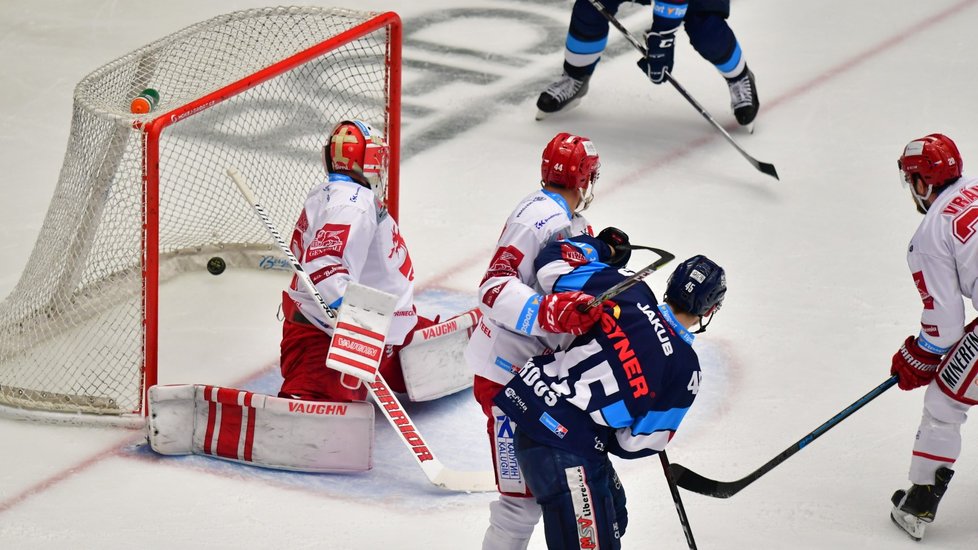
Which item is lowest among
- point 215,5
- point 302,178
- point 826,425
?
point 215,5

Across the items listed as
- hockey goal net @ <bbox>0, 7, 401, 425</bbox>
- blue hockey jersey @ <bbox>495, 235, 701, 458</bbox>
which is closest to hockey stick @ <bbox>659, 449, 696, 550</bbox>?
blue hockey jersey @ <bbox>495, 235, 701, 458</bbox>

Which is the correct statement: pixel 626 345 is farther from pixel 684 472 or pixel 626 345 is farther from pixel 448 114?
pixel 448 114

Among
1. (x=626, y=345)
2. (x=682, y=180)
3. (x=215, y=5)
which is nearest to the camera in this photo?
(x=626, y=345)

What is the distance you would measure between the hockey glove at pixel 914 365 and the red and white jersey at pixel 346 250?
127 cm

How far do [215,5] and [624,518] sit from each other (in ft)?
16.7

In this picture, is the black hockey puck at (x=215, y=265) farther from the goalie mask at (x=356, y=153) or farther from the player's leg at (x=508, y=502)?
the player's leg at (x=508, y=502)

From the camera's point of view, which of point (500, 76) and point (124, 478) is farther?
point (500, 76)

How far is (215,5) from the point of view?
7.55 metres

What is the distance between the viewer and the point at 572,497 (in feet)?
9.71

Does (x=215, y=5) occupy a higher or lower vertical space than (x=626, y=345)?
lower

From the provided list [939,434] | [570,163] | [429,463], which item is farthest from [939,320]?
[429,463]

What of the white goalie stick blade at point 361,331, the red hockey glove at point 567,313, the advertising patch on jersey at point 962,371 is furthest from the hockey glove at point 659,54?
the red hockey glove at point 567,313

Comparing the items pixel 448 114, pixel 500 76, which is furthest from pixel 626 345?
pixel 500 76

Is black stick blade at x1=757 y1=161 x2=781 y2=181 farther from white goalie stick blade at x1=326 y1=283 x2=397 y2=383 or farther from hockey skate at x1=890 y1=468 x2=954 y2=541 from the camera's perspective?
white goalie stick blade at x1=326 y1=283 x2=397 y2=383
